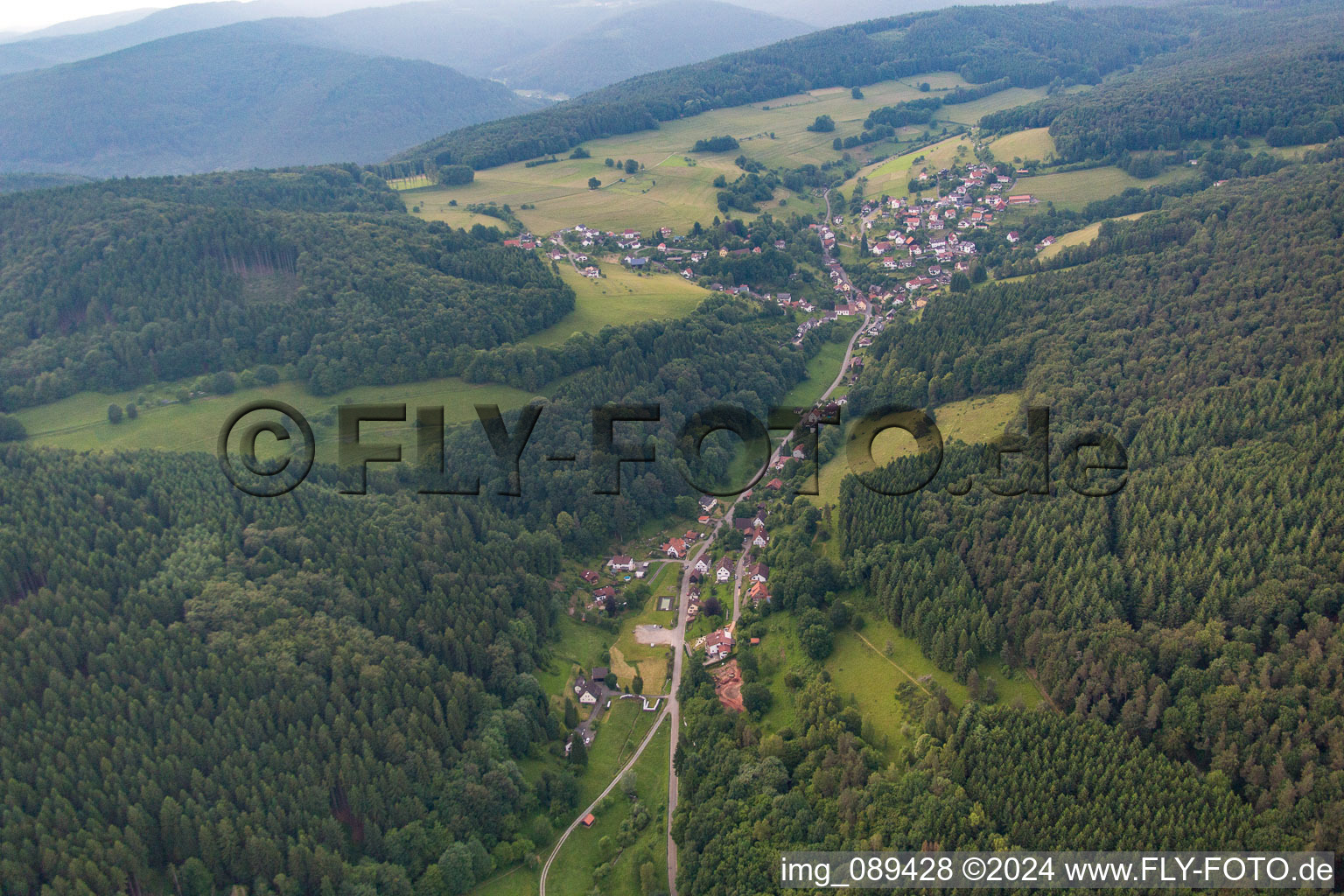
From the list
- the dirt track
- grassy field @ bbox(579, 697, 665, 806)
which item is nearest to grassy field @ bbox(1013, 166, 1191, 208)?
the dirt track

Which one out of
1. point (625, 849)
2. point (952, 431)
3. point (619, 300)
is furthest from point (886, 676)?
point (619, 300)

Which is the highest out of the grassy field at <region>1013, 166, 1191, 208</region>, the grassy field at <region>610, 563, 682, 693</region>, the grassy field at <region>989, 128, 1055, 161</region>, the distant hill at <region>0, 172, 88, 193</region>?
the distant hill at <region>0, 172, 88, 193</region>

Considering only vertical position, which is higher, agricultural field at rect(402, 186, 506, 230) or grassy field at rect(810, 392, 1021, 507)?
agricultural field at rect(402, 186, 506, 230)

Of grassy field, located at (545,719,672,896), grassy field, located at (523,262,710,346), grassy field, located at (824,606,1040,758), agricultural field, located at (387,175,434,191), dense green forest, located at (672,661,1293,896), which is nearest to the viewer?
dense green forest, located at (672,661,1293,896)

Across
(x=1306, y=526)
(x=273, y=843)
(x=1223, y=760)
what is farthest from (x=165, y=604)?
(x=1306, y=526)

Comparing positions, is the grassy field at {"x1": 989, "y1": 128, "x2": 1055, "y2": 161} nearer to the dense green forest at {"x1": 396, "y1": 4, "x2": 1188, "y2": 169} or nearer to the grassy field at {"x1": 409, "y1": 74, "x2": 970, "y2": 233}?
the grassy field at {"x1": 409, "y1": 74, "x2": 970, "y2": 233}

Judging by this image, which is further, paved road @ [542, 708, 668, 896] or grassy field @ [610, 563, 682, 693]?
grassy field @ [610, 563, 682, 693]
